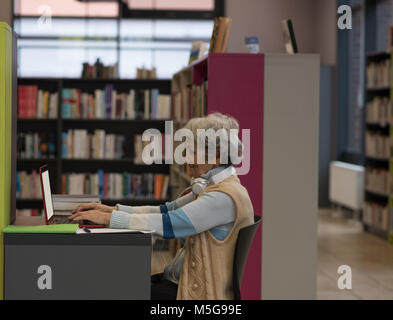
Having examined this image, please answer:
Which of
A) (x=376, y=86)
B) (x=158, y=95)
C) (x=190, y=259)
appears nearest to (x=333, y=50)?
(x=376, y=86)

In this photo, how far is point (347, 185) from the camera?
9016mm

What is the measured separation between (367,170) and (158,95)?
9.04 ft

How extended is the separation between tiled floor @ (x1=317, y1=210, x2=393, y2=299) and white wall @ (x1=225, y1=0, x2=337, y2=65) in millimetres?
2811

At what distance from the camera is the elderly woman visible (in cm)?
232

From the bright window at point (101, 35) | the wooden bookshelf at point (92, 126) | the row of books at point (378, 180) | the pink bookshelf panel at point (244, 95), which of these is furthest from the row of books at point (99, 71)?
the pink bookshelf panel at point (244, 95)

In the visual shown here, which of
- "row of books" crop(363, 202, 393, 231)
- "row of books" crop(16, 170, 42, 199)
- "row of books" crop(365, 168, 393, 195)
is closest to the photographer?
"row of books" crop(16, 170, 42, 199)

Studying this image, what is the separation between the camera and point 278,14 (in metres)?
10.1

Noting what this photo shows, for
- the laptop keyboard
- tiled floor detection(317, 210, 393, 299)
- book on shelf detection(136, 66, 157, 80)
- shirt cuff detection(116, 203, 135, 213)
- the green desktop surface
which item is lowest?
tiled floor detection(317, 210, 393, 299)

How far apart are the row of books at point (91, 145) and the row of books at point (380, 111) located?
2936 mm

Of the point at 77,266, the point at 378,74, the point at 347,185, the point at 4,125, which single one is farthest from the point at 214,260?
the point at 347,185

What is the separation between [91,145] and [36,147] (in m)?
0.58

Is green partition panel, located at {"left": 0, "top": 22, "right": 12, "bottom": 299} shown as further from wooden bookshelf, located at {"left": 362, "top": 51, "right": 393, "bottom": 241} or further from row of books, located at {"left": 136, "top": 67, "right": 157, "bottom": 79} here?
wooden bookshelf, located at {"left": 362, "top": 51, "right": 393, "bottom": 241}

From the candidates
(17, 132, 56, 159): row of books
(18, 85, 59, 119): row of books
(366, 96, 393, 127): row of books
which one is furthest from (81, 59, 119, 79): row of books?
(366, 96, 393, 127): row of books
